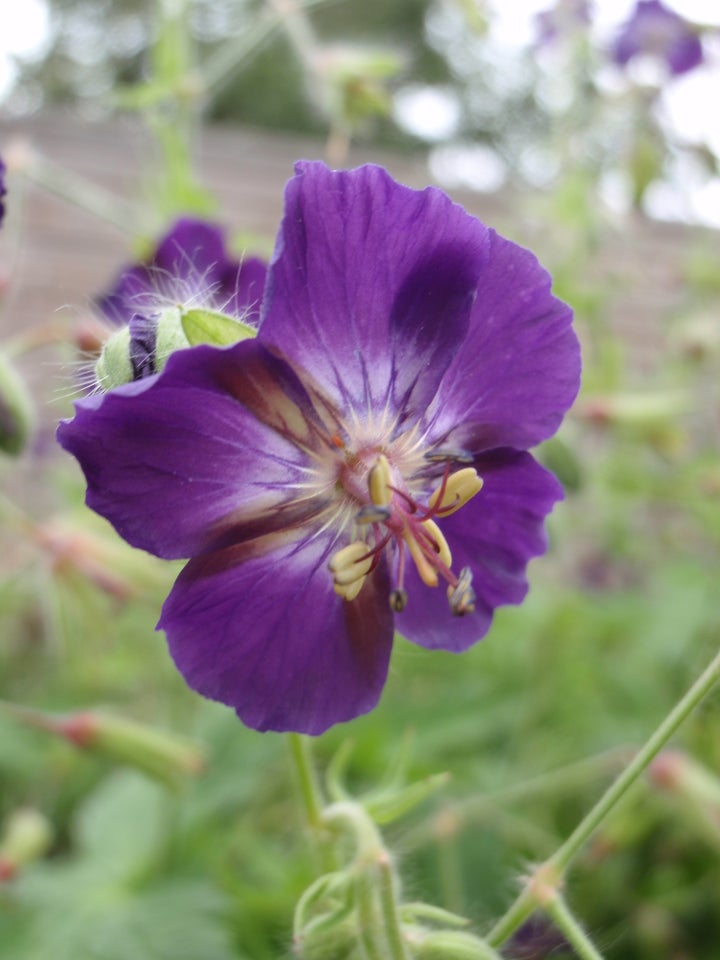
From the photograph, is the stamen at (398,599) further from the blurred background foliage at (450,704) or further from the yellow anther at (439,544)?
the blurred background foliage at (450,704)

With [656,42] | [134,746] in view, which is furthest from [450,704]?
[656,42]

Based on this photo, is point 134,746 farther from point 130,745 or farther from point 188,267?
point 188,267

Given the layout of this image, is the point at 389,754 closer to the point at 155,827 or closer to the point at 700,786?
the point at 155,827

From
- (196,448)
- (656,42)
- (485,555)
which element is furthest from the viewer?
(656,42)

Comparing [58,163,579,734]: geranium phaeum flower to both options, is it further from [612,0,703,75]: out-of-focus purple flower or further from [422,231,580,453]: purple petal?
[612,0,703,75]: out-of-focus purple flower

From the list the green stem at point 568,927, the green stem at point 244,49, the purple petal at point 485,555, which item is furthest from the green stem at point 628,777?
the green stem at point 244,49

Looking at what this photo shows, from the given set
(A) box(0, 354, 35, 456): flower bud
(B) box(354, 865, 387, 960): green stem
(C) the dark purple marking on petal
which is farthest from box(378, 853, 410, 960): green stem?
(A) box(0, 354, 35, 456): flower bud
